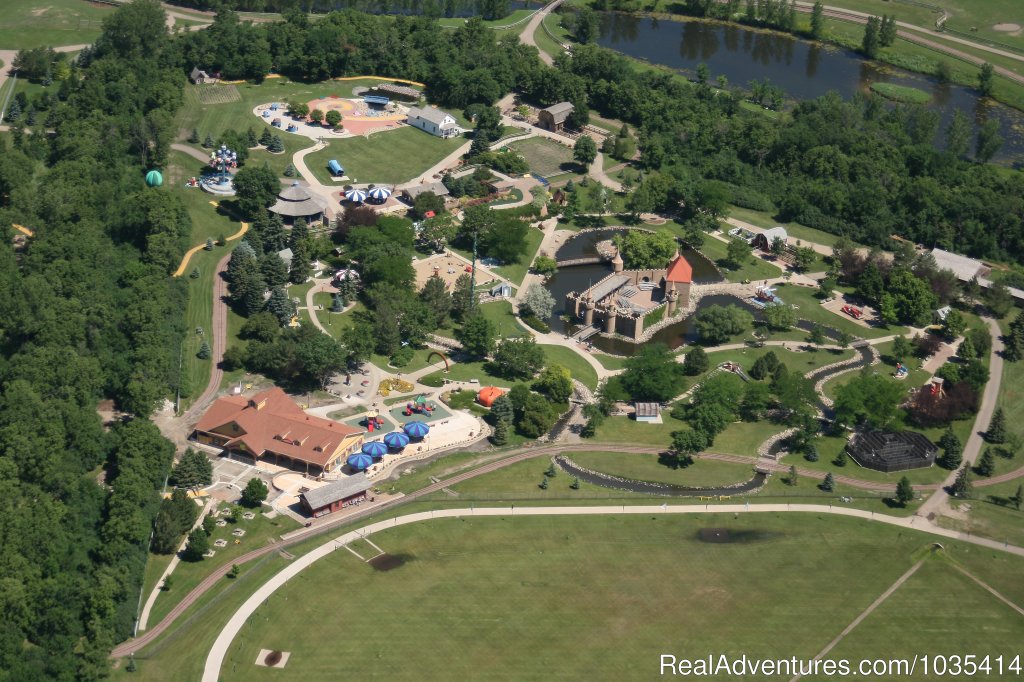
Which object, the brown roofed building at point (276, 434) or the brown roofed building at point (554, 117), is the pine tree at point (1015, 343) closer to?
the brown roofed building at point (276, 434)

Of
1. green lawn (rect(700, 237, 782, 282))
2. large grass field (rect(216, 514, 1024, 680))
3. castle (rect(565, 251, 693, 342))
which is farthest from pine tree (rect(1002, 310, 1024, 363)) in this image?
large grass field (rect(216, 514, 1024, 680))

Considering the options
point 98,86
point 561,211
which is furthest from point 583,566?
point 98,86

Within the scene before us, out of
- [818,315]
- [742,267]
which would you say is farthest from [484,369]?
[742,267]

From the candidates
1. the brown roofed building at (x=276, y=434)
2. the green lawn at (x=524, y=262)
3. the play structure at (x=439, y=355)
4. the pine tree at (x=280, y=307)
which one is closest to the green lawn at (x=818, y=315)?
the green lawn at (x=524, y=262)

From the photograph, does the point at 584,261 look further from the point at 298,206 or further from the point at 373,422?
the point at 373,422

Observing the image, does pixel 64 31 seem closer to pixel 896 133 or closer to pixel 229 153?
pixel 229 153

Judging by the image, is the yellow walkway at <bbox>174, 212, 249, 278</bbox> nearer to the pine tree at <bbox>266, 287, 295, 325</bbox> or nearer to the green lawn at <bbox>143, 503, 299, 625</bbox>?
the pine tree at <bbox>266, 287, 295, 325</bbox>
